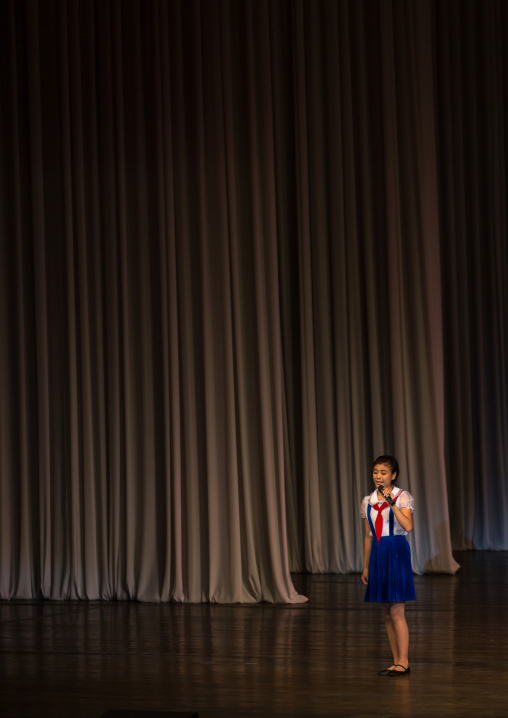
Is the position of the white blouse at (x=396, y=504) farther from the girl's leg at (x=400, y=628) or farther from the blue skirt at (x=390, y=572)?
the girl's leg at (x=400, y=628)

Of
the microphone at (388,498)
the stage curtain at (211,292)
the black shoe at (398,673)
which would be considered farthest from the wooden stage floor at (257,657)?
the microphone at (388,498)

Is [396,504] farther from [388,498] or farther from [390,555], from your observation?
[390,555]

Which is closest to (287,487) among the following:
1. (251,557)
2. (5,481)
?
(251,557)

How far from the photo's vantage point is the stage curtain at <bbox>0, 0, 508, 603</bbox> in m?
7.14

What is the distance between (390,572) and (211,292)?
3.32m

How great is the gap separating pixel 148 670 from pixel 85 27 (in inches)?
202

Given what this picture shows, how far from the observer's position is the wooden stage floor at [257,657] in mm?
4105

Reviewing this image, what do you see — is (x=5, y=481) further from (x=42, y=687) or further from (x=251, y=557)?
(x=42, y=687)

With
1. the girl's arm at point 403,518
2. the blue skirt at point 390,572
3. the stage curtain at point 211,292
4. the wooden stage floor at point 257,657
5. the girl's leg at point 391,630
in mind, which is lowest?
the wooden stage floor at point 257,657

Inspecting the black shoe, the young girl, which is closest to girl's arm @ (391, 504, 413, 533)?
the young girl

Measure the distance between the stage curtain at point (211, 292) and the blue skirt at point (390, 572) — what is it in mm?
2526

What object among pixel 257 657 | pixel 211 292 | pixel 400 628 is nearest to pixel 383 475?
pixel 400 628

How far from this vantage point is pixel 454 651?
16.3 feet

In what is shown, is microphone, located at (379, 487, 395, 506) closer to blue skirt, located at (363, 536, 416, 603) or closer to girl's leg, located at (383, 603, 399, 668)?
blue skirt, located at (363, 536, 416, 603)
